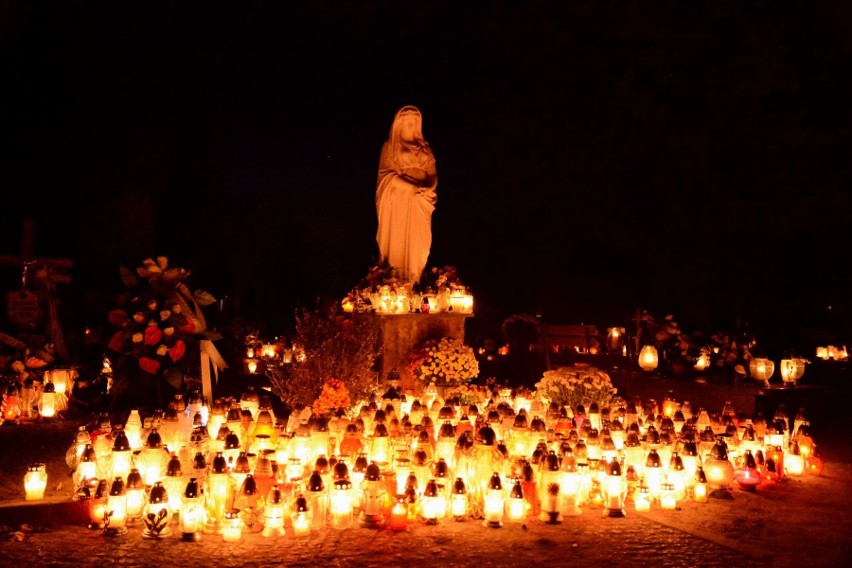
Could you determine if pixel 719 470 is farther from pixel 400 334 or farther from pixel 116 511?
pixel 400 334

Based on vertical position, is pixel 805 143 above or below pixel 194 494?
above

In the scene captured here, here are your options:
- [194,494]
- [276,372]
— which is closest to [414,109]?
[276,372]

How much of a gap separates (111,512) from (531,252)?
66.3 ft

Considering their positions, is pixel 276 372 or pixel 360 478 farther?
pixel 276 372

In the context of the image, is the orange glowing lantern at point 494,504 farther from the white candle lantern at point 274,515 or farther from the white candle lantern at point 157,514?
the white candle lantern at point 157,514

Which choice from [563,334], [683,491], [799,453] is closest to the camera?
[683,491]

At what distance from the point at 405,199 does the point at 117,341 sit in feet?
18.9

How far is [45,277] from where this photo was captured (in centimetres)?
1206

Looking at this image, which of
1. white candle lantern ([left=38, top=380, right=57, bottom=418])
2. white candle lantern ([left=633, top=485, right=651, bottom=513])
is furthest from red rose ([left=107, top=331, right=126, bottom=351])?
white candle lantern ([left=633, top=485, right=651, bottom=513])

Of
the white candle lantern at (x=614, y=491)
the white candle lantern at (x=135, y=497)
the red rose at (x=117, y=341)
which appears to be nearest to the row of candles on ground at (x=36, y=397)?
the red rose at (x=117, y=341)

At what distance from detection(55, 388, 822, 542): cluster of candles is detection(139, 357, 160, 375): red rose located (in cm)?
142

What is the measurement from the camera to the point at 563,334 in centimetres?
2100

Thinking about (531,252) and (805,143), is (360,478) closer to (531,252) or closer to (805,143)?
(805,143)

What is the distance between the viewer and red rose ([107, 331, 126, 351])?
376 inches
